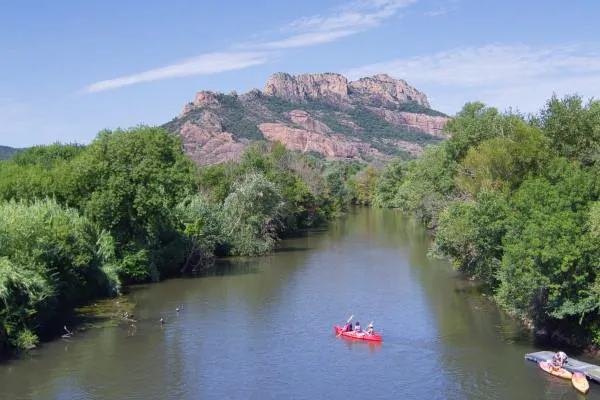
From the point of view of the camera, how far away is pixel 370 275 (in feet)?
189

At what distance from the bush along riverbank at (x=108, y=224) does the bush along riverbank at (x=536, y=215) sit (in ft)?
71.6

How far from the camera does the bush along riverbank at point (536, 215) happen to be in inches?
1243

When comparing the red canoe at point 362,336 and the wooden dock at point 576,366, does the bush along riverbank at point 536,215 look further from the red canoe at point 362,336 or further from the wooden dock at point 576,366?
the red canoe at point 362,336

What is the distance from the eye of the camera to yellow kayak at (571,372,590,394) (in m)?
28.6

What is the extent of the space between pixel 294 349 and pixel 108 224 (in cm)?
2200

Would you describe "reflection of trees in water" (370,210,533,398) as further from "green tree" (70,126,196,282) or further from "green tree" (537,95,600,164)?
"green tree" (70,126,196,282)

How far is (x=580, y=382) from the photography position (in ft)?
94.9

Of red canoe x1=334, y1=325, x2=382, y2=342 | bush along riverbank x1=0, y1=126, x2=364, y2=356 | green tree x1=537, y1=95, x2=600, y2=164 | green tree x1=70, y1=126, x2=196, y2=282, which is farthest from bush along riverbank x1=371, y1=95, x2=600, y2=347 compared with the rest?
green tree x1=70, y1=126, x2=196, y2=282

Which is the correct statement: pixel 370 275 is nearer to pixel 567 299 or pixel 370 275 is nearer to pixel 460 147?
pixel 460 147

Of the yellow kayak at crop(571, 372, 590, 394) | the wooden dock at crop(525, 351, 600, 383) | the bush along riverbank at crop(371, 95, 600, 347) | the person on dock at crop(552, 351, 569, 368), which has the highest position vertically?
the bush along riverbank at crop(371, 95, 600, 347)

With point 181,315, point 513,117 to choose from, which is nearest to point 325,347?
point 181,315

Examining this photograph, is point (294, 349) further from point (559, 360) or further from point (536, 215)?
point (536, 215)

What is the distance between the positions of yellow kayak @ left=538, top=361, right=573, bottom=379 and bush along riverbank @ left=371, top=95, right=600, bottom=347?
249cm

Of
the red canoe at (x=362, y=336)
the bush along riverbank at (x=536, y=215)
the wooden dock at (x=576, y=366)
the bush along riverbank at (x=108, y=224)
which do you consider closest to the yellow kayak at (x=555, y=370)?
the wooden dock at (x=576, y=366)
